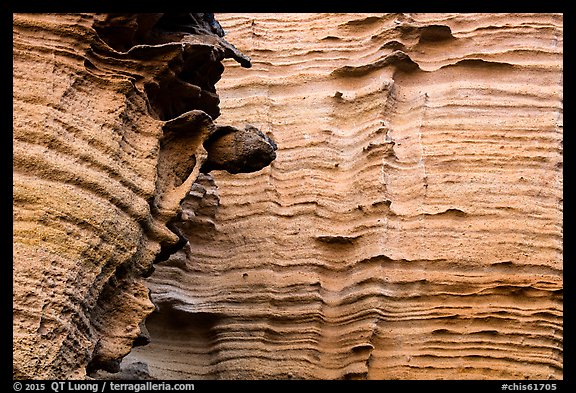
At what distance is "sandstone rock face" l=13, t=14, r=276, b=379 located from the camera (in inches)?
145

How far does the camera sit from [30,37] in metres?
4.15

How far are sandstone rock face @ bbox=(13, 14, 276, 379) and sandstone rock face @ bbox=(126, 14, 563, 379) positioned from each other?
1.35 m

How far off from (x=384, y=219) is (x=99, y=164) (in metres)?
2.55

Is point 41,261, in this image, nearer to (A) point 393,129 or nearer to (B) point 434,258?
(B) point 434,258

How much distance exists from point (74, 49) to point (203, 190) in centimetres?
214

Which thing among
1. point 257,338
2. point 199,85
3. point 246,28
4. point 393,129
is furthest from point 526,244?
point 246,28

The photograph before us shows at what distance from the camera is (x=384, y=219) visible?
6.12 meters

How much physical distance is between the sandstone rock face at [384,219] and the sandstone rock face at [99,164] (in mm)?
1350
